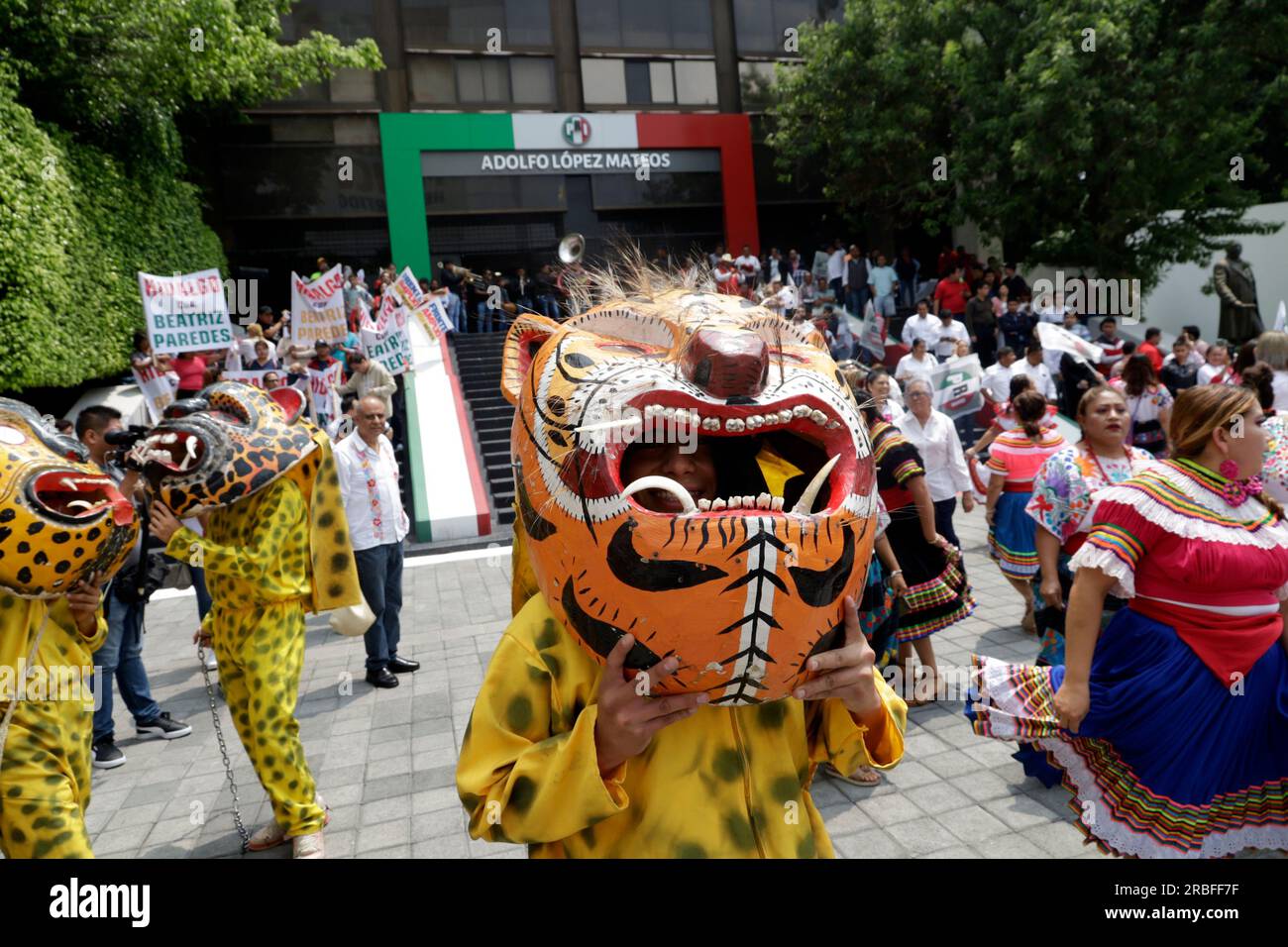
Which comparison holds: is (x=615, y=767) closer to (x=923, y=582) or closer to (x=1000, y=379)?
(x=923, y=582)

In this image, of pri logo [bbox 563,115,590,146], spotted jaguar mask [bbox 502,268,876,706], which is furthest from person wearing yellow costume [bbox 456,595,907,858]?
pri logo [bbox 563,115,590,146]

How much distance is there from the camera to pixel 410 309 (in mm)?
14062

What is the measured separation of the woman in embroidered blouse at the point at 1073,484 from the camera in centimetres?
393

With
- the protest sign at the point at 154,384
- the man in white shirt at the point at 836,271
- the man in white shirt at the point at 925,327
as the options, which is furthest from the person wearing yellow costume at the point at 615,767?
the man in white shirt at the point at 836,271

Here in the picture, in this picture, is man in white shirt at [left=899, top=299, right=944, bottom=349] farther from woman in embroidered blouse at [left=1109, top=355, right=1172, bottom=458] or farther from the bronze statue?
woman in embroidered blouse at [left=1109, top=355, right=1172, bottom=458]

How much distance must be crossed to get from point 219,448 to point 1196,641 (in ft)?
12.3

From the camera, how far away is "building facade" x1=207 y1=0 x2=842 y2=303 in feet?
71.5

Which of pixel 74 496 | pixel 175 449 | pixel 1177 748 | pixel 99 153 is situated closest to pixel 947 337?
pixel 1177 748

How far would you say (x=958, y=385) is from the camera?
33.6 feet

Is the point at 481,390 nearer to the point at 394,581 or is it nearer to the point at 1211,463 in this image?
the point at 394,581

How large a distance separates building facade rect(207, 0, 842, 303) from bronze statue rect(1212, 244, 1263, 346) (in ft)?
41.7

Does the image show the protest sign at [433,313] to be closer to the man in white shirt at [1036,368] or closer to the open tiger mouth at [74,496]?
the man in white shirt at [1036,368]

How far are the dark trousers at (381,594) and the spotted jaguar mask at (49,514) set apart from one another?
292cm

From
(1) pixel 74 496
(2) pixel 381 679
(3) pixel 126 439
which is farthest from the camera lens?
(2) pixel 381 679
